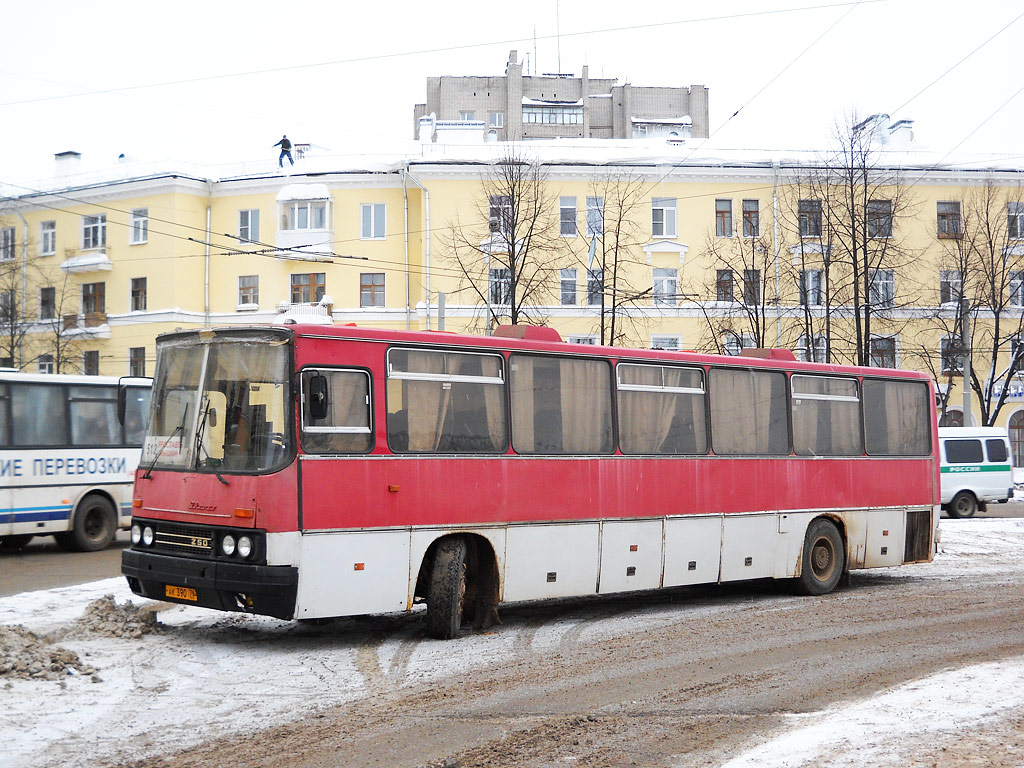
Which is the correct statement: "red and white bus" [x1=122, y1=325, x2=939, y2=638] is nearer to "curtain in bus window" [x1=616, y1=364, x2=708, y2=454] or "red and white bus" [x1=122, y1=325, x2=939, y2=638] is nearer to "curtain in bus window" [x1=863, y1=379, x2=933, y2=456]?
"curtain in bus window" [x1=616, y1=364, x2=708, y2=454]

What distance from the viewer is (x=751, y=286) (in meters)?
43.1

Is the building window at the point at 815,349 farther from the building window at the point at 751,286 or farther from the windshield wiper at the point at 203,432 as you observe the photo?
the windshield wiper at the point at 203,432

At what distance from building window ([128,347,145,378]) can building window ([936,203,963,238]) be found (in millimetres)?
37028

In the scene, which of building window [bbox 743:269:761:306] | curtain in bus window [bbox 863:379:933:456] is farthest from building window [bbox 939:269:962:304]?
curtain in bus window [bbox 863:379:933:456]

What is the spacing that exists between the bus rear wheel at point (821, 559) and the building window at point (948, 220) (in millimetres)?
38272

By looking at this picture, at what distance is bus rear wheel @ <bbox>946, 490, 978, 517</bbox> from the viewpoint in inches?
1233

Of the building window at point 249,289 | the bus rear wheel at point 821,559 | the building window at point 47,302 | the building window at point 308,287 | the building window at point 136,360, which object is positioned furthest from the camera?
the building window at point 47,302

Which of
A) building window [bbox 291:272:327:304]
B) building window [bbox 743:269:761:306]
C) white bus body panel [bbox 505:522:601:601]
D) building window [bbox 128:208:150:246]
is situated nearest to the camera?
white bus body panel [bbox 505:522:601:601]

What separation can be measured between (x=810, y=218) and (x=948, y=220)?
8748 mm

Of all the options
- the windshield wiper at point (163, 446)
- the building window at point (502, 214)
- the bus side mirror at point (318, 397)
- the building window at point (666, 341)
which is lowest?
the windshield wiper at point (163, 446)

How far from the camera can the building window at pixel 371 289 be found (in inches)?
1961

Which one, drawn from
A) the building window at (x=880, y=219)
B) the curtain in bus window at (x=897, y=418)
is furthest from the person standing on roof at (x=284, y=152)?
the curtain in bus window at (x=897, y=418)

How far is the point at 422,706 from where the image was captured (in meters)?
7.82

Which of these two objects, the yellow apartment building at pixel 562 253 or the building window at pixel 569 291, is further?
the building window at pixel 569 291
